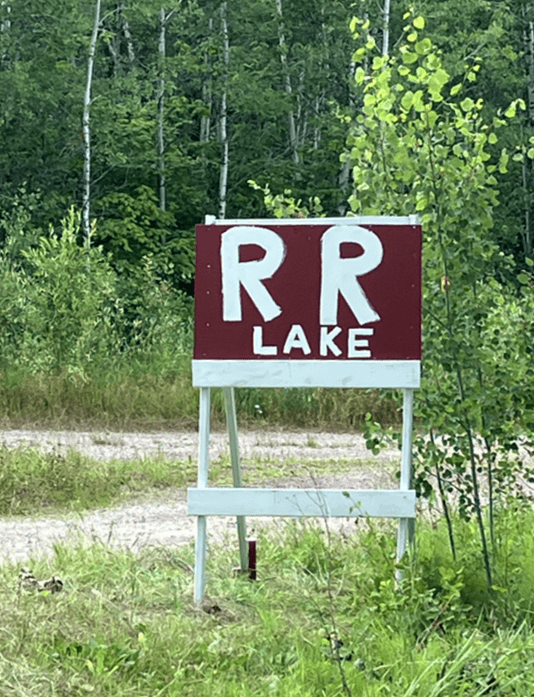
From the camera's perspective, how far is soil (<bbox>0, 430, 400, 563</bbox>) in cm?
666

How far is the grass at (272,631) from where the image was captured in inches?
154

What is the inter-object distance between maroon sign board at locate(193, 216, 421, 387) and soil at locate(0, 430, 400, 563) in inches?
32.1

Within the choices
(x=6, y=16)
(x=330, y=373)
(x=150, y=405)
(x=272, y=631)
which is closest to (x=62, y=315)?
(x=150, y=405)

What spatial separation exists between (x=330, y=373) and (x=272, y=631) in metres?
1.09

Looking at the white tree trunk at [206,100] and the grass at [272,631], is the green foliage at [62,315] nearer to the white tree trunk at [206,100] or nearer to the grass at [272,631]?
the grass at [272,631]

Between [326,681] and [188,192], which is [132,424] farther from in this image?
[188,192]

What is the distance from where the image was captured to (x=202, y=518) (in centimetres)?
498

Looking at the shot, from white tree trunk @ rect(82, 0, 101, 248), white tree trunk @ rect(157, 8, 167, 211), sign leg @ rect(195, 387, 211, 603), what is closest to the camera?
sign leg @ rect(195, 387, 211, 603)

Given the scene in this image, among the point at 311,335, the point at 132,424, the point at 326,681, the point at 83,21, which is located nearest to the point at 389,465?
the point at 132,424

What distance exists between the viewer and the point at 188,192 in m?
27.2

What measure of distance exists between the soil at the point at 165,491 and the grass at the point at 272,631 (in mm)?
540

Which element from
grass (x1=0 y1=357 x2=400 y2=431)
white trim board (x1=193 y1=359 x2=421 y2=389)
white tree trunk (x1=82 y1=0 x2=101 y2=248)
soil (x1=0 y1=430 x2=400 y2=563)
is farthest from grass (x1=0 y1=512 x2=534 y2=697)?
white tree trunk (x1=82 y1=0 x2=101 y2=248)

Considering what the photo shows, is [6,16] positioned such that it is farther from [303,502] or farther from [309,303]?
[303,502]

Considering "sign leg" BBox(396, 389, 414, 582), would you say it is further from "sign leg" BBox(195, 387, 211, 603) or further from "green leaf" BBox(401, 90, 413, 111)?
"green leaf" BBox(401, 90, 413, 111)
